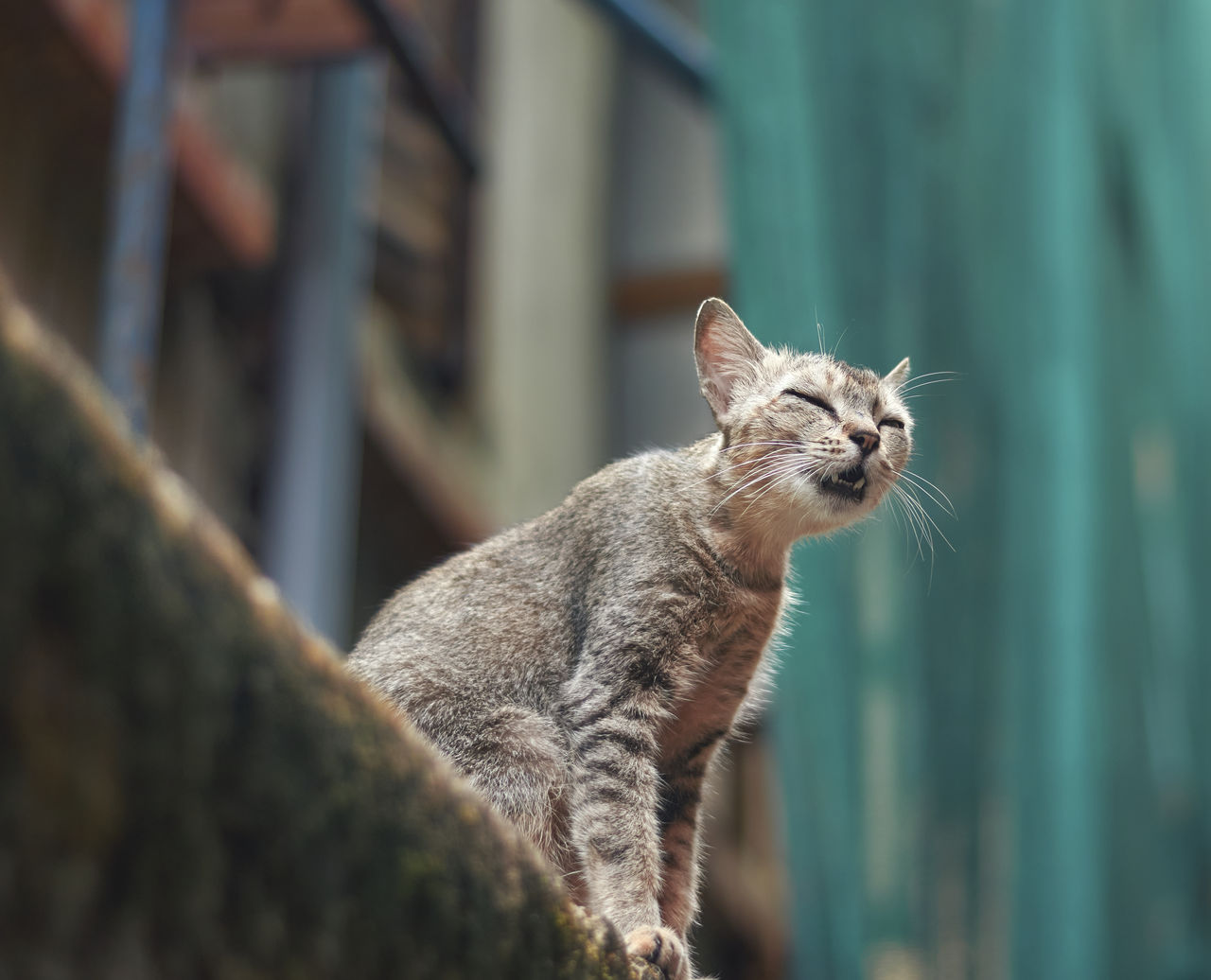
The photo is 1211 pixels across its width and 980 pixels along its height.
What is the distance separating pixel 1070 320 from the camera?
4355 mm

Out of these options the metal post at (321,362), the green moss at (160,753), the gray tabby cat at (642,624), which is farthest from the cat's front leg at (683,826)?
the metal post at (321,362)

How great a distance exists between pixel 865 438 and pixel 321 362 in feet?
8.28

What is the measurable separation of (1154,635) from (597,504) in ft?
11.0

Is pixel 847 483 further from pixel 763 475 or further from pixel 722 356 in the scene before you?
pixel 722 356

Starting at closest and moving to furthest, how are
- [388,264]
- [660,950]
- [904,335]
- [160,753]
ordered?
1. [160,753]
2. [660,950]
3. [904,335]
4. [388,264]

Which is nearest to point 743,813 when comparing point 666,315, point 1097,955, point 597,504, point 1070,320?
point 666,315

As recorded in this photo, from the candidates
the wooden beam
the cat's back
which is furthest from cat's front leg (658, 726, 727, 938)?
the wooden beam

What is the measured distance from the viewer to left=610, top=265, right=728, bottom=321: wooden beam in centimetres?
730

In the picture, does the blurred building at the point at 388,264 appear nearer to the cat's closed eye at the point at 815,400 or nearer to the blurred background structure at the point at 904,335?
the blurred background structure at the point at 904,335

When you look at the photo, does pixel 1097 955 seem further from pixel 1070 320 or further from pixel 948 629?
pixel 1070 320

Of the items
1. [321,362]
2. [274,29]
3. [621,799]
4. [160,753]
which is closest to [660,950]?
[621,799]

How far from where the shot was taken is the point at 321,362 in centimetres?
420

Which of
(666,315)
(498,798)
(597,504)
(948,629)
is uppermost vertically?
(666,315)

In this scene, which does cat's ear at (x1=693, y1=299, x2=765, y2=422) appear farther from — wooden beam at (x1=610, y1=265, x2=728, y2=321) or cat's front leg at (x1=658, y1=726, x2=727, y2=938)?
wooden beam at (x1=610, y1=265, x2=728, y2=321)
